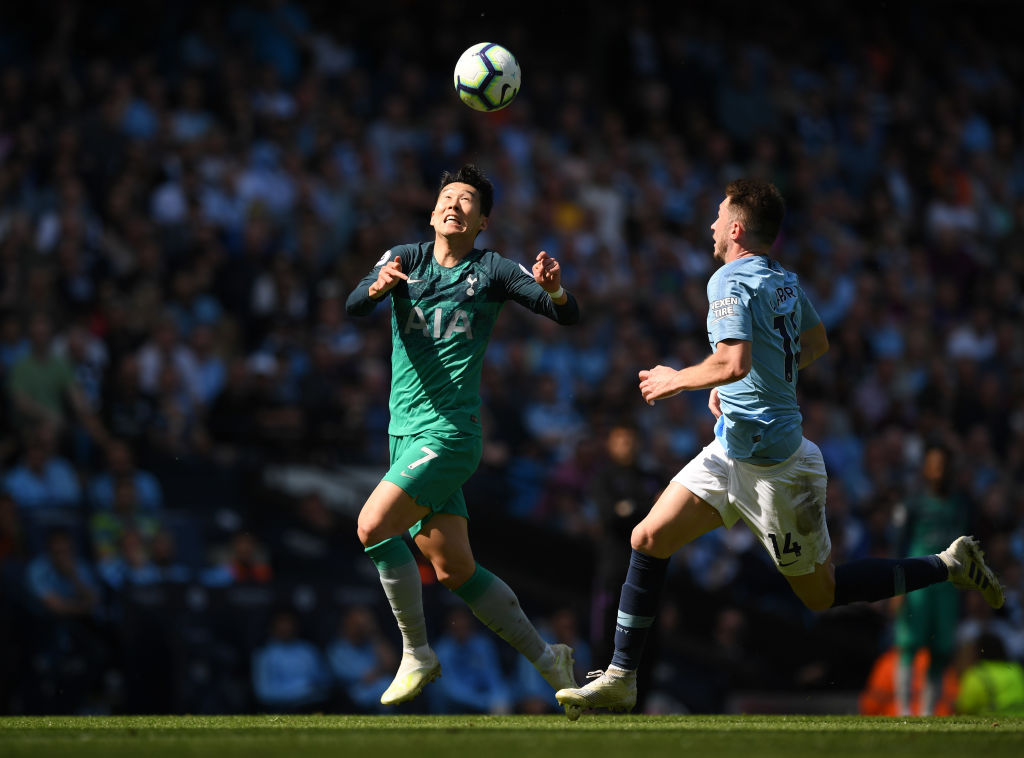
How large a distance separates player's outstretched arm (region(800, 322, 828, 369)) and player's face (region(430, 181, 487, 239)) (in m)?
1.76

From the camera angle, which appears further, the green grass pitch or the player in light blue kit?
the player in light blue kit

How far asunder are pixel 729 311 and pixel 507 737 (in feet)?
6.80

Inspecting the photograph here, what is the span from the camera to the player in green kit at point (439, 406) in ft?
22.1

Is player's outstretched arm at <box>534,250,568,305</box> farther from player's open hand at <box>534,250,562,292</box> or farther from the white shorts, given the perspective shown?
the white shorts

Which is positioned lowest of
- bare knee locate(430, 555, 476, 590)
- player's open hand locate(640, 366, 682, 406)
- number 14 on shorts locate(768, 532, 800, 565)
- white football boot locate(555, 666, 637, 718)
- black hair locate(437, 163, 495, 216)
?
white football boot locate(555, 666, 637, 718)

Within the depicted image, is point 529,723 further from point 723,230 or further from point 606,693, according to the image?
point 723,230

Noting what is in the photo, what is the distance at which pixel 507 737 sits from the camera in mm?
5738

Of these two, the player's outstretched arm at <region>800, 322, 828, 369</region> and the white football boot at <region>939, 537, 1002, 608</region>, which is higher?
the player's outstretched arm at <region>800, 322, 828, 369</region>

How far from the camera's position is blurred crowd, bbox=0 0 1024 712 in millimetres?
10922

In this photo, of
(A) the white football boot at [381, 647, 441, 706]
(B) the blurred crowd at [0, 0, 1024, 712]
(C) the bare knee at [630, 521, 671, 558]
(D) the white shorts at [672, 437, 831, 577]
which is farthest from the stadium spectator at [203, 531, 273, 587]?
(D) the white shorts at [672, 437, 831, 577]

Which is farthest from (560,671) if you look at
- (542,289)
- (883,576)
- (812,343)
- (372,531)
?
(812,343)

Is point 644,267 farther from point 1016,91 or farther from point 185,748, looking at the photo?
point 185,748

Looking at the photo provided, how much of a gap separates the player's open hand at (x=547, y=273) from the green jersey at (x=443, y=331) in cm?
14

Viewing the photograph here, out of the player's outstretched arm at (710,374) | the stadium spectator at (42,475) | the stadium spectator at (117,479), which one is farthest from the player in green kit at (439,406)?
the stadium spectator at (42,475)
